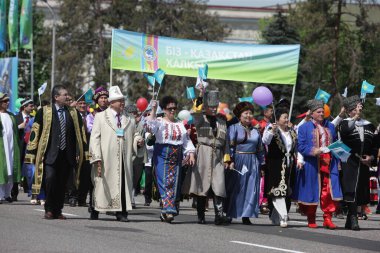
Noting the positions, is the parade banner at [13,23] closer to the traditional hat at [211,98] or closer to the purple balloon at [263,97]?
the purple balloon at [263,97]

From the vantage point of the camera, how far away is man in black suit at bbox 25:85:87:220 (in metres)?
16.3

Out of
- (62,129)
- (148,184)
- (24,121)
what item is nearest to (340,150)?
(62,129)

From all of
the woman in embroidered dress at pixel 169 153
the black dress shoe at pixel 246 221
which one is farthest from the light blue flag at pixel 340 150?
the woman in embroidered dress at pixel 169 153

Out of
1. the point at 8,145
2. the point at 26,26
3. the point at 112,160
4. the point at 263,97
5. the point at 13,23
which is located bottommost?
the point at 112,160

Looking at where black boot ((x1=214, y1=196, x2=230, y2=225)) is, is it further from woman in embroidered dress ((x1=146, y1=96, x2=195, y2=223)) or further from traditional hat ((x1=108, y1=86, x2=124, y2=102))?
traditional hat ((x1=108, y1=86, x2=124, y2=102))

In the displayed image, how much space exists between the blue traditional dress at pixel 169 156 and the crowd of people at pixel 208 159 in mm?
14

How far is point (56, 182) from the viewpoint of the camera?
16359mm

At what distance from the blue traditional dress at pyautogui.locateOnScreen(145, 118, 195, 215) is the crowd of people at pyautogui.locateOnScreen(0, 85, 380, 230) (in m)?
0.01

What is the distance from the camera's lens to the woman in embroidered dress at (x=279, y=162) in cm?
1669

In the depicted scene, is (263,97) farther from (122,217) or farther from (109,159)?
(122,217)

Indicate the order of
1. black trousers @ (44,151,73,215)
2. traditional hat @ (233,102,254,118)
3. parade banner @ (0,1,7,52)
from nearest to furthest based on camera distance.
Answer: black trousers @ (44,151,73,215) → traditional hat @ (233,102,254,118) → parade banner @ (0,1,7,52)

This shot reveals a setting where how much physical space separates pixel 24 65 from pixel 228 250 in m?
58.1

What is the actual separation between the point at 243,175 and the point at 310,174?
93cm

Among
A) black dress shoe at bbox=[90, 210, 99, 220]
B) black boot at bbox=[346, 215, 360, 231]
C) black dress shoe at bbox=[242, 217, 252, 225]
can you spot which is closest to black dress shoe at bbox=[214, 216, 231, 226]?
black dress shoe at bbox=[242, 217, 252, 225]
